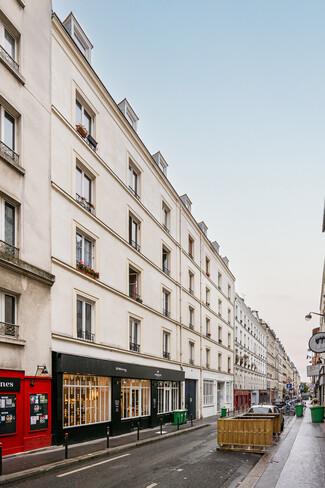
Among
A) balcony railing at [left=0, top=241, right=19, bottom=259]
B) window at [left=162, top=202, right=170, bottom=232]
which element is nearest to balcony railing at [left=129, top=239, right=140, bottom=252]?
window at [left=162, top=202, right=170, bottom=232]

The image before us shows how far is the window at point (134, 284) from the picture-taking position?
24.6m

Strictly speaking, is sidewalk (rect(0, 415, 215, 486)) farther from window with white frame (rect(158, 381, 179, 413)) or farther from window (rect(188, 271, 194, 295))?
window (rect(188, 271, 194, 295))

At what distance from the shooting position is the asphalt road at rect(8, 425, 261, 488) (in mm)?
10312

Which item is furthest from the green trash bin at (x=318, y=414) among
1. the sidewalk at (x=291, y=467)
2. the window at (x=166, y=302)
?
the window at (x=166, y=302)

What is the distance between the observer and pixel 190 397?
108 ft

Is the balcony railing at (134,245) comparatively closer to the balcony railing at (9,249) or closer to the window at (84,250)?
the window at (84,250)

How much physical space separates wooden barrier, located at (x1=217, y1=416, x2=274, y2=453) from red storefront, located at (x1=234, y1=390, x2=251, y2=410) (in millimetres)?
35614

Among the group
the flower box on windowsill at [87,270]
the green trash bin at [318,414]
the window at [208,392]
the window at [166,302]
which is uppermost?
the flower box on windowsill at [87,270]

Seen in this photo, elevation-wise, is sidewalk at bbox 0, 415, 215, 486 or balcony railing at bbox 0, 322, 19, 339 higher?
balcony railing at bbox 0, 322, 19, 339

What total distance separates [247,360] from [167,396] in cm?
3279

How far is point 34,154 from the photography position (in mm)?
15898

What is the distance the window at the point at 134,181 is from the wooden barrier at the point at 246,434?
13.9m

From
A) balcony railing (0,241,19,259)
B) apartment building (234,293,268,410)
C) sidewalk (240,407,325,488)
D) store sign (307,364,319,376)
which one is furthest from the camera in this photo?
apartment building (234,293,268,410)

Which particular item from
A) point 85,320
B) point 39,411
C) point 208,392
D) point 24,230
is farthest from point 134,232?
point 208,392
